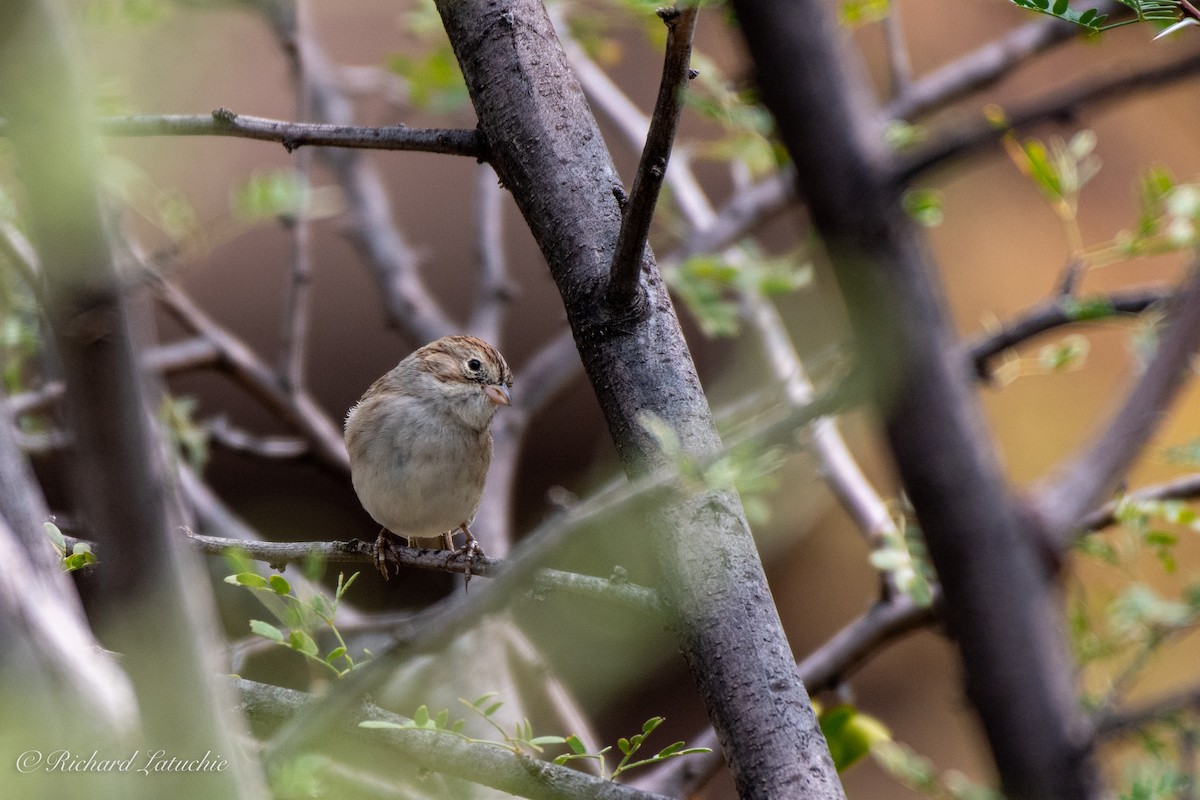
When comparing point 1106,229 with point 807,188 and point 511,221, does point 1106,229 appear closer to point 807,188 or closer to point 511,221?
point 511,221

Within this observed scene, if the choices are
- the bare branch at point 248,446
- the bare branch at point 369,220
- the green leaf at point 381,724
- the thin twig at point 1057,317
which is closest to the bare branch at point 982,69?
the thin twig at point 1057,317

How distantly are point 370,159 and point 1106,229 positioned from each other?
4340 mm

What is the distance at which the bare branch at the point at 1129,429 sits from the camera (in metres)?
0.95

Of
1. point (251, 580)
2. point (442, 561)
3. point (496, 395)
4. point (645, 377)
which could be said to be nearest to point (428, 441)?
point (496, 395)

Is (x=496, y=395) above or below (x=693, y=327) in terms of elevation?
above

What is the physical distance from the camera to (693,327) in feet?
21.3

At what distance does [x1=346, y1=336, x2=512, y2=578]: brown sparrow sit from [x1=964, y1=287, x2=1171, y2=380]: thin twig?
1616mm

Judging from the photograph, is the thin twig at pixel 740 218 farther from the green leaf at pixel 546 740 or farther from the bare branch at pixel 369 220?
the green leaf at pixel 546 740

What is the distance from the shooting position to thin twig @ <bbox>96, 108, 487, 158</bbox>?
214 centimetres

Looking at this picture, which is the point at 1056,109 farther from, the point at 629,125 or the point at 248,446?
the point at 629,125

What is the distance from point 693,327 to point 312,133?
4473 mm

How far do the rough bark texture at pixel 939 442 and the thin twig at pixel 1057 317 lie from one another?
1134 millimetres

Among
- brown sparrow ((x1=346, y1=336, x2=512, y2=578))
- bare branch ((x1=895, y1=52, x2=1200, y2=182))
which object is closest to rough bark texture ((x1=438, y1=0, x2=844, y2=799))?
bare branch ((x1=895, y1=52, x2=1200, y2=182))

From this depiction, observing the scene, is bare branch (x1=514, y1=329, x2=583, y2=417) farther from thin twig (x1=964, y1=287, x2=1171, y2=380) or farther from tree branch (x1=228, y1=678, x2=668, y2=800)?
tree branch (x1=228, y1=678, x2=668, y2=800)
